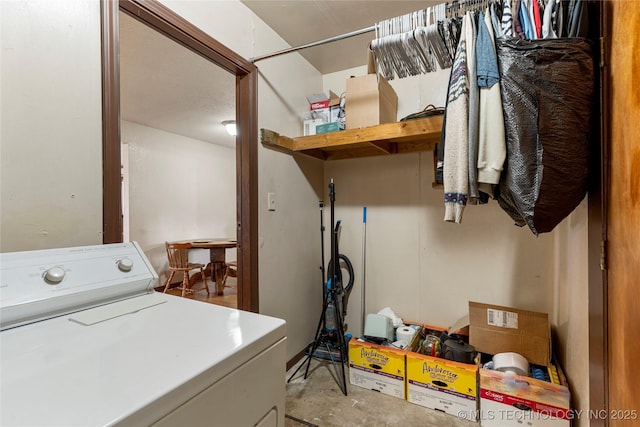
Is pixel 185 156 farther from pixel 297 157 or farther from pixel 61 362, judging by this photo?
pixel 61 362

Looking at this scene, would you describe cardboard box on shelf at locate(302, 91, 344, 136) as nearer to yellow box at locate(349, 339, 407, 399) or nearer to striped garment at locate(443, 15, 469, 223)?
striped garment at locate(443, 15, 469, 223)

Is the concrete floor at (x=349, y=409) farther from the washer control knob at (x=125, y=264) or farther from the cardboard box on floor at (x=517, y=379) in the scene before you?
the washer control knob at (x=125, y=264)

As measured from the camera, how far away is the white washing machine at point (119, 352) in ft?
1.47

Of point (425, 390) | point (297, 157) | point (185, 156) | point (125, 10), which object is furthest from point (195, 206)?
point (425, 390)

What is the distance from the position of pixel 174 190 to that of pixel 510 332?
15.3ft

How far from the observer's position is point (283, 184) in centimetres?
212

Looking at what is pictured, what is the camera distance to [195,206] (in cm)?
496

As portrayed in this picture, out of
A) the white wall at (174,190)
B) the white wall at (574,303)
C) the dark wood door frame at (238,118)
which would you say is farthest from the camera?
the white wall at (174,190)

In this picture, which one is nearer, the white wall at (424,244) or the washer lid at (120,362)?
the washer lid at (120,362)

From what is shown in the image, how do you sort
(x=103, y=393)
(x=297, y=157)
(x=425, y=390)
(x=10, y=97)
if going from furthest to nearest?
1. (x=297, y=157)
2. (x=425, y=390)
3. (x=10, y=97)
4. (x=103, y=393)

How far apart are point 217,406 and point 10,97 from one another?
1100 mm

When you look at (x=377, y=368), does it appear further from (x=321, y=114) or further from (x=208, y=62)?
(x=208, y=62)

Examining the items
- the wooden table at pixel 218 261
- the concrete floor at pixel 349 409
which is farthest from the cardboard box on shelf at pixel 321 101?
the wooden table at pixel 218 261

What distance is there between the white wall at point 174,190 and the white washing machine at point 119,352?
3712mm
